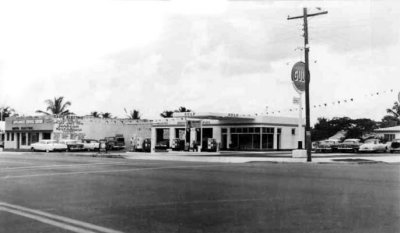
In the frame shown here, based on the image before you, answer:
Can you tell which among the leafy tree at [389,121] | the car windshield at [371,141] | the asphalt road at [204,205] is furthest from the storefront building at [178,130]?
the asphalt road at [204,205]

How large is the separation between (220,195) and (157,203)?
1823 millimetres

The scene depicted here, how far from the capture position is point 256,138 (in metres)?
57.5

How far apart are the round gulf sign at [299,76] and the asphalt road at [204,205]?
17.4m

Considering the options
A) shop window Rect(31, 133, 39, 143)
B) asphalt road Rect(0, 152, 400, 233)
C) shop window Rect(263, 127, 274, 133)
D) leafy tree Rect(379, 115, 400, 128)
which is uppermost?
leafy tree Rect(379, 115, 400, 128)

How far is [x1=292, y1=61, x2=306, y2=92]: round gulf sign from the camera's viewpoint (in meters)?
33.2

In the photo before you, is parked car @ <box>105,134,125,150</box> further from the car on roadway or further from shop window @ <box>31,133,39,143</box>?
the car on roadway

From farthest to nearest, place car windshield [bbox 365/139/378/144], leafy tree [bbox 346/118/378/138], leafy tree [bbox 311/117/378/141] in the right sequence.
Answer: leafy tree [bbox 311/117/378/141]
leafy tree [bbox 346/118/378/138]
car windshield [bbox 365/139/378/144]

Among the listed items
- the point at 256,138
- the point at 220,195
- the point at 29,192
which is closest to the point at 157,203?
the point at 220,195

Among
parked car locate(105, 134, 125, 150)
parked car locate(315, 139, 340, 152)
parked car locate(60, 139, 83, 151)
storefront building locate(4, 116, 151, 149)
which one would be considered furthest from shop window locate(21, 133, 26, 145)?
parked car locate(315, 139, 340, 152)

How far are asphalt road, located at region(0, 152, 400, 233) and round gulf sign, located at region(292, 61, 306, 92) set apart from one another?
17.4 meters

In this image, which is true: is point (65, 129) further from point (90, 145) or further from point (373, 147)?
point (373, 147)

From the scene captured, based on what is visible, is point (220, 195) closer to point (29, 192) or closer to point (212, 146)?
point (29, 192)

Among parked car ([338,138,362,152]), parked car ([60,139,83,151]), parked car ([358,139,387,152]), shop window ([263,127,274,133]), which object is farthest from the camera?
shop window ([263,127,274,133])

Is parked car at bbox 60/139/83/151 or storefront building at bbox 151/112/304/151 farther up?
storefront building at bbox 151/112/304/151
